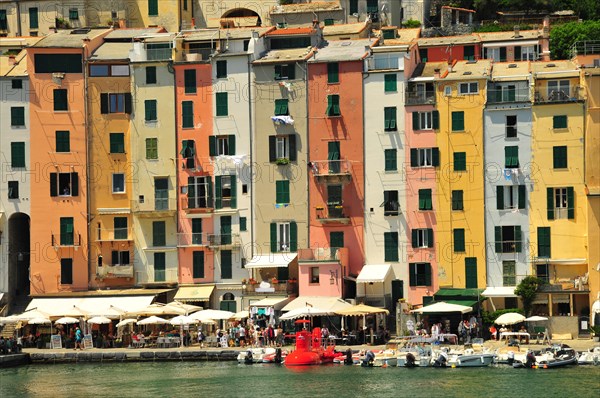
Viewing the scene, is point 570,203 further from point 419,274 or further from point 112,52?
point 112,52

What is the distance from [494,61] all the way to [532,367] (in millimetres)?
30956

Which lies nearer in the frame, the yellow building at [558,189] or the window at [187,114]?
the yellow building at [558,189]

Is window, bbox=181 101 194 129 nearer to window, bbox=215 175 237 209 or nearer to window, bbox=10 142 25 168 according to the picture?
window, bbox=215 175 237 209

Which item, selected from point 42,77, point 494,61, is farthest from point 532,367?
point 42,77

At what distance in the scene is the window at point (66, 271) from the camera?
115 m

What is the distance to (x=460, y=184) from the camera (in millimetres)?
109250

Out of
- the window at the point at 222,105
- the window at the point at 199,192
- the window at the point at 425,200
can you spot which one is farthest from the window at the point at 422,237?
the window at the point at 222,105

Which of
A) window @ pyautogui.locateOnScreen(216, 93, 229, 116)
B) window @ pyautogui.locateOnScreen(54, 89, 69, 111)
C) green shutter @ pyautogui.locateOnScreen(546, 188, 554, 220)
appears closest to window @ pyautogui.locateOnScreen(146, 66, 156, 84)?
window @ pyautogui.locateOnScreen(216, 93, 229, 116)

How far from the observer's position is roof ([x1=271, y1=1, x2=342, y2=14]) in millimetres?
135500

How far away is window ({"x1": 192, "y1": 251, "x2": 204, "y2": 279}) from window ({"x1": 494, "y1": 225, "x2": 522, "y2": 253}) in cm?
1839

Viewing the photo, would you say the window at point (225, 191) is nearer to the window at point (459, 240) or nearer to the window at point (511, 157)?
the window at point (459, 240)

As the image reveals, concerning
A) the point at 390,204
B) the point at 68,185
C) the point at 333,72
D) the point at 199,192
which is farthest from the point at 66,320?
the point at 333,72

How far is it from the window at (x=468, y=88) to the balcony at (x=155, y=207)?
62.3ft

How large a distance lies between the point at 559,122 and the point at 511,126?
2872 millimetres
